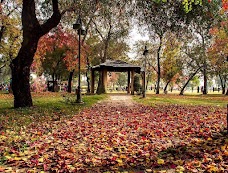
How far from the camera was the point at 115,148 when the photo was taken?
5430 millimetres

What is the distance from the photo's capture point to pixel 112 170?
4.12m

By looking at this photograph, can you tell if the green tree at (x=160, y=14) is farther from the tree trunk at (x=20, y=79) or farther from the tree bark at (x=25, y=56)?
the tree trunk at (x=20, y=79)

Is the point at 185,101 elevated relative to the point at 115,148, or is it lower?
elevated

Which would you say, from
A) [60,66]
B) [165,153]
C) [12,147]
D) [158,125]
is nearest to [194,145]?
[165,153]

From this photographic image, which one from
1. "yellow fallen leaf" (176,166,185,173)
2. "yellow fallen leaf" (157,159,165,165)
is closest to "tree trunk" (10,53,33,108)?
"yellow fallen leaf" (157,159,165,165)

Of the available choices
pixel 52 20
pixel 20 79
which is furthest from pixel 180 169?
pixel 52 20

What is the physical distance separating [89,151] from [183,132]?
287 centimetres

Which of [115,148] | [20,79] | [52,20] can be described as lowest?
[115,148]

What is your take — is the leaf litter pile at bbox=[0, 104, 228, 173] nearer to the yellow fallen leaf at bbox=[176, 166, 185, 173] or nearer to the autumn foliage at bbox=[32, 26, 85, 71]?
the yellow fallen leaf at bbox=[176, 166, 185, 173]

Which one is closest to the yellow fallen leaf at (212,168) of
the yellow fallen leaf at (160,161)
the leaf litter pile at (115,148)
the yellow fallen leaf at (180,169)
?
the leaf litter pile at (115,148)

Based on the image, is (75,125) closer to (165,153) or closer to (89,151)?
(89,151)

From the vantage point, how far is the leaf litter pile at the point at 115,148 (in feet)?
13.9

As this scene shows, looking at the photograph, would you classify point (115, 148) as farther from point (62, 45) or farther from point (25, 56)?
point (62, 45)

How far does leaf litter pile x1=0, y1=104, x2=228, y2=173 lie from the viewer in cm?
425
